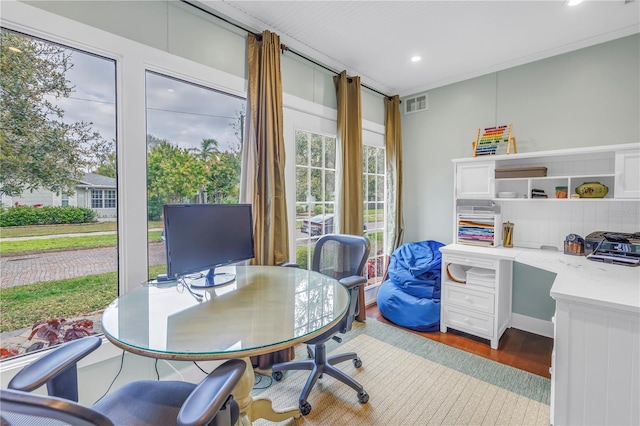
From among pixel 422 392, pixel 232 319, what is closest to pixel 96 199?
pixel 232 319

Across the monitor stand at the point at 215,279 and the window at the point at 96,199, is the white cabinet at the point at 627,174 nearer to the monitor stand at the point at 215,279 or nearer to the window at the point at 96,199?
the monitor stand at the point at 215,279

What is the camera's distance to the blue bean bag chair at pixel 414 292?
2854mm

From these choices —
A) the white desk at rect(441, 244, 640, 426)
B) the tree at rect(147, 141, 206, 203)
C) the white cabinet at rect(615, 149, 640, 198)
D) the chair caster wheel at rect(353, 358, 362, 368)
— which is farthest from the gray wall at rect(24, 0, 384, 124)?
the white cabinet at rect(615, 149, 640, 198)

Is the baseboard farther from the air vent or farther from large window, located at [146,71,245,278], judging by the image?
large window, located at [146,71,245,278]

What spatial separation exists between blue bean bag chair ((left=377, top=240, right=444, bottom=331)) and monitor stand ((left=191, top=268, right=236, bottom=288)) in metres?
1.81

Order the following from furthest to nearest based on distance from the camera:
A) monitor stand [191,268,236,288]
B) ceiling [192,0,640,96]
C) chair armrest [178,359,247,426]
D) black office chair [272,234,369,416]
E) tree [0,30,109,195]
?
ceiling [192,0,640,96], black office chair [272,234,369,416], monitor stand [191,268,236,288], tree [0,30,109,195], chair armrest [178,359,247,426]

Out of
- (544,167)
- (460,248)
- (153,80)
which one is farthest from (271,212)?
(544,167)

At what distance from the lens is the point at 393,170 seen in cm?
368

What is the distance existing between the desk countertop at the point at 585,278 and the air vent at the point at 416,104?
73.5 inches

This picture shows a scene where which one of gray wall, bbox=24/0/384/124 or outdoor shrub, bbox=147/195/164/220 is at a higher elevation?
gray wall, bbox=24/0/384/124

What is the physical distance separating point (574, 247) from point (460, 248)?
34.4 inches

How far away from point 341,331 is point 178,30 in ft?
7.39

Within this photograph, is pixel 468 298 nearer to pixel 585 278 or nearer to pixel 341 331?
pixel 585 278

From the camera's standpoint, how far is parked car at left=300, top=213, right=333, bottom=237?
289 cm
